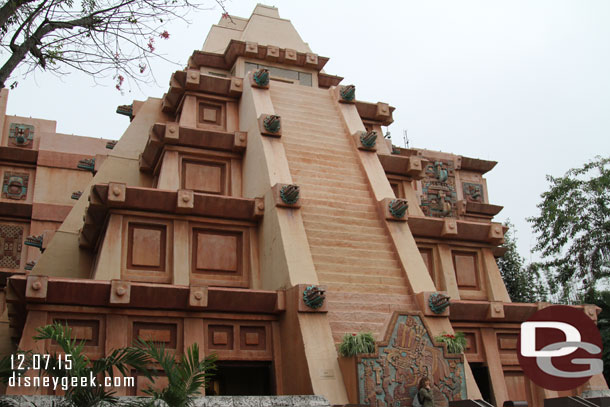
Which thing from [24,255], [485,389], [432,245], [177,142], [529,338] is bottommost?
[485,389]

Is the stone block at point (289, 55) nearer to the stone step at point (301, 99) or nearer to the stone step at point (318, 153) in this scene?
the stone step at point (301, 99)

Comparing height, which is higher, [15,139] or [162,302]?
[15,139]

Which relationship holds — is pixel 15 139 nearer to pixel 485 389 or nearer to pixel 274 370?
pixel 274 370

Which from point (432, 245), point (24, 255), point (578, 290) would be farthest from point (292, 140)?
point (578, 290)

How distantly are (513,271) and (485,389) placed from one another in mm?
11310

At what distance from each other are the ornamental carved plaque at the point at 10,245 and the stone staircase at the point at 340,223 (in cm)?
897

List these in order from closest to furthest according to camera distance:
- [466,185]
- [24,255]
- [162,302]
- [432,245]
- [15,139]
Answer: [162,302], [432,245], [24,255], [15,139], [466,185]

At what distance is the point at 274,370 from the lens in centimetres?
1180

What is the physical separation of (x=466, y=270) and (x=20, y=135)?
14.5m

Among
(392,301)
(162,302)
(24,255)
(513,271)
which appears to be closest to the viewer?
(162,302)

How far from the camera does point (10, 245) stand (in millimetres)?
18688

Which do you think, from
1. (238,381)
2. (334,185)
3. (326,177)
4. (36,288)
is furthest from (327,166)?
(36,288)

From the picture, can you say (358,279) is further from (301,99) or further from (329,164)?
(301,99)
